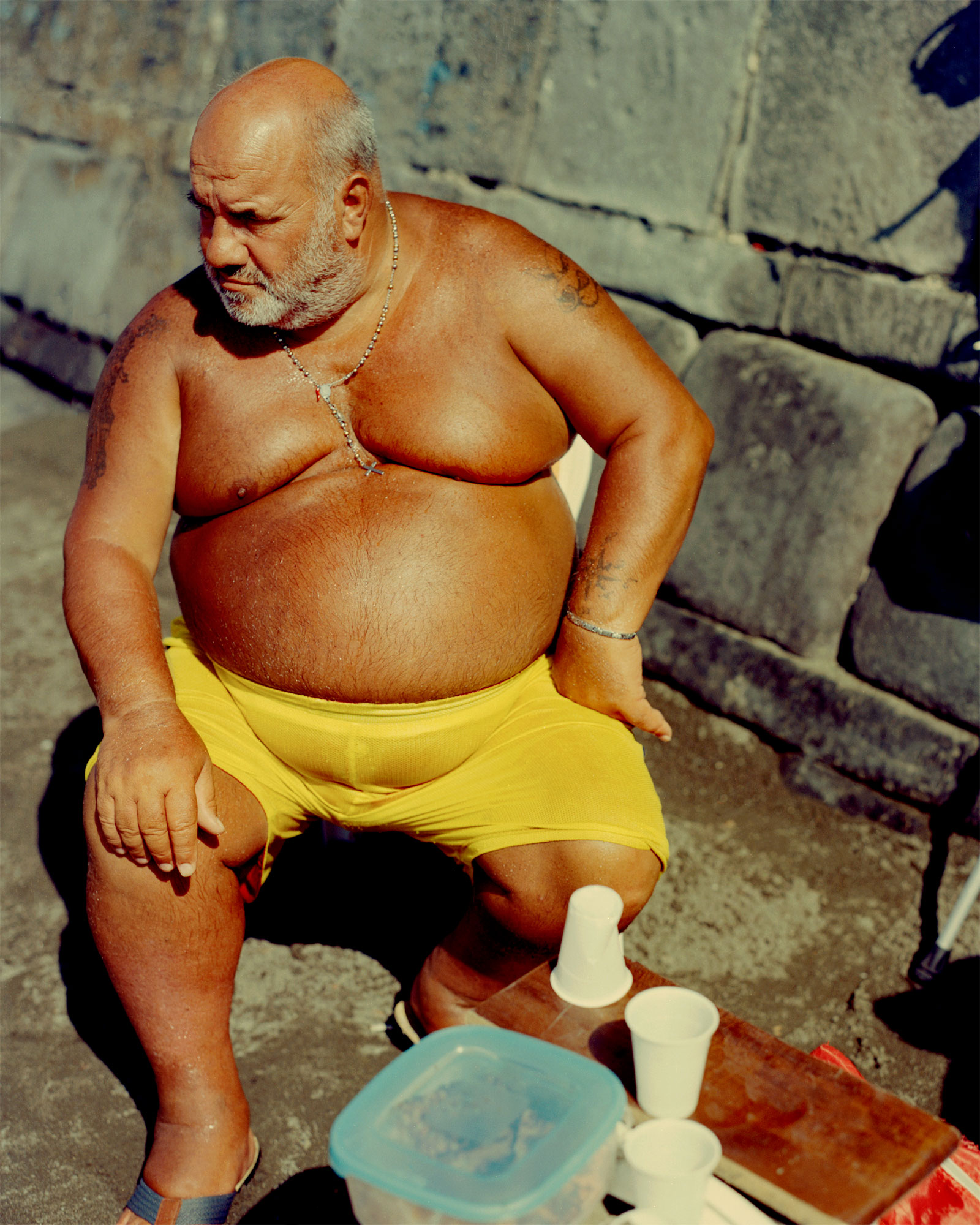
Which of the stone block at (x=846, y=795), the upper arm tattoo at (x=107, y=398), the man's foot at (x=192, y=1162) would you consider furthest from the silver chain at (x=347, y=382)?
the stone block at (x=846, y=795)

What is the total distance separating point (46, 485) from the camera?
4.96 meters

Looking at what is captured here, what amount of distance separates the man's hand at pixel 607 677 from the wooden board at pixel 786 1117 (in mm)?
708

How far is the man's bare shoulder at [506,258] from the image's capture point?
7.10 feet

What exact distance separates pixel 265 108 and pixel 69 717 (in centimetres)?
210

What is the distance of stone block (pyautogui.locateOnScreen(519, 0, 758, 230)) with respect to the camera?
137 inches

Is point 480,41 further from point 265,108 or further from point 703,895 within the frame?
point 703,895

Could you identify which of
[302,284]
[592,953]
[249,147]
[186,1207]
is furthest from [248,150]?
[186,1207]

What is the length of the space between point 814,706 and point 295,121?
7.41 ft

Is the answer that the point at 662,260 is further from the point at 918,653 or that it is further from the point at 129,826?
the point at 129,826

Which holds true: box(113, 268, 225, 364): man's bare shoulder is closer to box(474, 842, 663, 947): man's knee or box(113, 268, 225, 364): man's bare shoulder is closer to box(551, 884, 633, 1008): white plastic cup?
box(474, 842, 663, 947): man's knee

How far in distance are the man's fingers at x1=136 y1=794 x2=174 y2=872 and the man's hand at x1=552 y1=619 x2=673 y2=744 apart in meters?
0.84

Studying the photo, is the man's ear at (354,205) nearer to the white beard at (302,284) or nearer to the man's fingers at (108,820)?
the white beard at (302,284)

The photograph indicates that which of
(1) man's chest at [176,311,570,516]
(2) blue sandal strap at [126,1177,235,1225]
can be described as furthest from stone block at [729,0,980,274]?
(2) blue sandal strap at [126,1177,235,1225]

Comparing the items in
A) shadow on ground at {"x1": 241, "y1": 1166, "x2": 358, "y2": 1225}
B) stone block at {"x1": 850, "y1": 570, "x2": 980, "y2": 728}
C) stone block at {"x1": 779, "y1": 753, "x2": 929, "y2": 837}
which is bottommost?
shadow on ground at {"x1": 241, "y1": 1166, "x2": 358, "y2": 1225}
